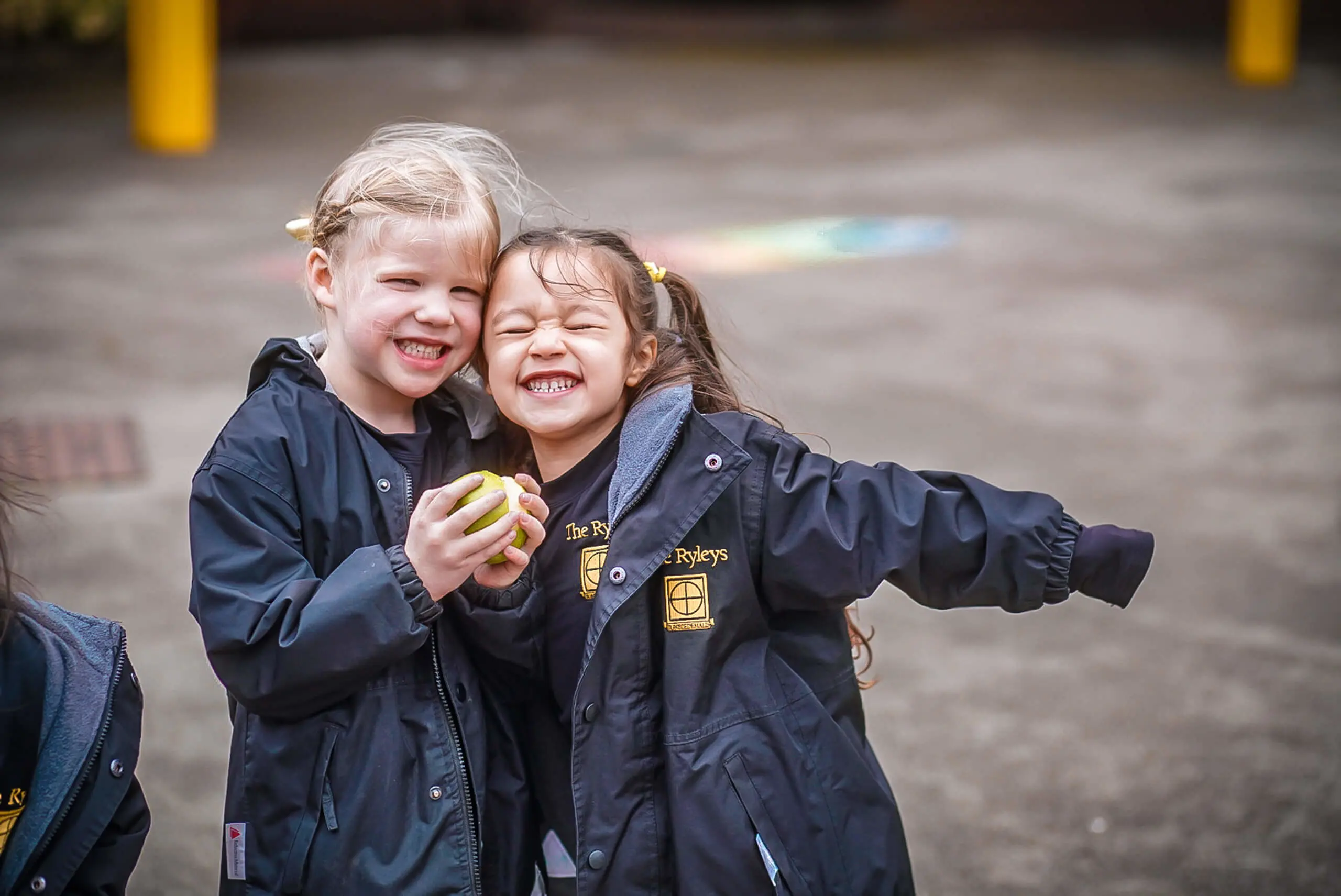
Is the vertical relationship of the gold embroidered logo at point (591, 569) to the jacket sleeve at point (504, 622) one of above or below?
above

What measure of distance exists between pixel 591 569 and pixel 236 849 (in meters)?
0.68

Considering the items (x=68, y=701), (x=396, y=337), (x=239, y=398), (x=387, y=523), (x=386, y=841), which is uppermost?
(x=396, y=337)

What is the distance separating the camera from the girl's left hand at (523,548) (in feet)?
7.25

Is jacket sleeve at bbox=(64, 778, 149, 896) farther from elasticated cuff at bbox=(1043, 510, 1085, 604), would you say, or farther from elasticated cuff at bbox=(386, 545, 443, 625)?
elasticated cuff at bbox=(1043, 510, 1085, 604)

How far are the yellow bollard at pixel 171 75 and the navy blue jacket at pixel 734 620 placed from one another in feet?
23.2

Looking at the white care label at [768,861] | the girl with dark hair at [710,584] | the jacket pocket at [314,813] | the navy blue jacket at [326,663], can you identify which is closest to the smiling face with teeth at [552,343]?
the girl with dark hair at [710,584]

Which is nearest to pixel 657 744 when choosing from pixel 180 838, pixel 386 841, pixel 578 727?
pixel 578 727

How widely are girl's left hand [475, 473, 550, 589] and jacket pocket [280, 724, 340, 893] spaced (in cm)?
32

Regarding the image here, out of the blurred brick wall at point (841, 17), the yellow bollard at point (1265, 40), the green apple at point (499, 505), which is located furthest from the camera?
the blurred brick wall at point (841, 17)

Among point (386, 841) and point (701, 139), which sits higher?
point (386, 841)

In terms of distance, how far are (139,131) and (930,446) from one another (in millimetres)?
5827

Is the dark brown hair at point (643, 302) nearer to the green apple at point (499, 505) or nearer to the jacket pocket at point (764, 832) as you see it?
the green apple at point (499, 505)

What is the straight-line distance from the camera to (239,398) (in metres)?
5.70

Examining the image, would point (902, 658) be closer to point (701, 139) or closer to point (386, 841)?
point (386, 841)
